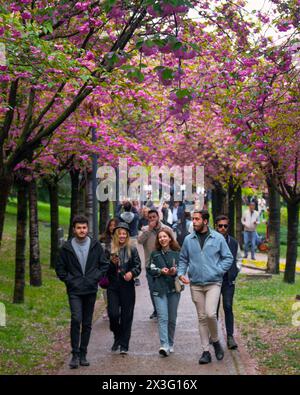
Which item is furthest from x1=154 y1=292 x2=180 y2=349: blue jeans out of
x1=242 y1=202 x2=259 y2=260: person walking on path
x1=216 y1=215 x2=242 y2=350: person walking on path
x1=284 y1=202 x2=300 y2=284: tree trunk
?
x1=242 y1=202 x2=259 y2=260: person walking on path

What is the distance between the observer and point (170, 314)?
10.2 metres

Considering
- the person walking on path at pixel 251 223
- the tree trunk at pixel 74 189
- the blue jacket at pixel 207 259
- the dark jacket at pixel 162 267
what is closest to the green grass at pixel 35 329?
the dark jacket at pixel 162 267

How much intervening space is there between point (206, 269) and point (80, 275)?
1598 millimetres

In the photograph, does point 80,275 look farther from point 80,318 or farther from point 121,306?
point 121,306

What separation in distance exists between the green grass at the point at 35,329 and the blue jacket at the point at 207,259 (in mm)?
2037

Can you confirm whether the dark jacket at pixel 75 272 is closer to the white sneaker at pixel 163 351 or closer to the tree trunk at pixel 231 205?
the white sneaker at pixel 163 351

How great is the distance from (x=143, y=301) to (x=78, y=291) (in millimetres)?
6251

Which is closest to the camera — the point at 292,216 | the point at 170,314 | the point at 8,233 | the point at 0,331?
the point at 170,314

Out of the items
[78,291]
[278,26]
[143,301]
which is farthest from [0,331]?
[278,26]

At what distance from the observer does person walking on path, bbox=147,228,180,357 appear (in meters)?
10.2

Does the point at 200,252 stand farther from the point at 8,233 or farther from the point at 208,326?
the point at 8,233

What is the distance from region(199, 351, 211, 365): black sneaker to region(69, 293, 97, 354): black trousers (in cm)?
142

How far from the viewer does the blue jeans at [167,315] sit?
996 cm

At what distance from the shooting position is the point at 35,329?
12.1 metres
